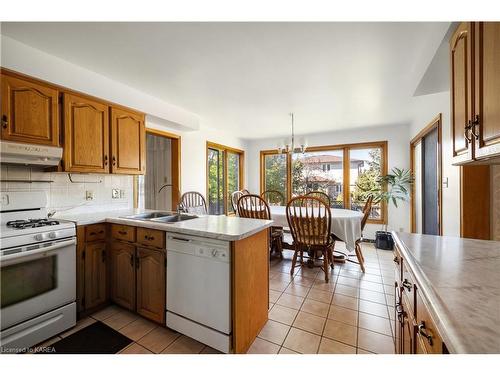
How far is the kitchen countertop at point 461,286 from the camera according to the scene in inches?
21.1

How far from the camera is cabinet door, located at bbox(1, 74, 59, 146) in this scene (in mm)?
1695

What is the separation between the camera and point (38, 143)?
1.85 m

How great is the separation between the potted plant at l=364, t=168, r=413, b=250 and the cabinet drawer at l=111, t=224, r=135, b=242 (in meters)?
3.82

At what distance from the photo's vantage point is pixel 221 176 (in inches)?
197

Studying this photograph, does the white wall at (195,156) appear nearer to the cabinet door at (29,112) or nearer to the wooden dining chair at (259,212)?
the wooden dining chair at (259,212)

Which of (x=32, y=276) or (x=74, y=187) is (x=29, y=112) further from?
(x=32, y=276)

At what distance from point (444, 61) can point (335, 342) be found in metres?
2.18

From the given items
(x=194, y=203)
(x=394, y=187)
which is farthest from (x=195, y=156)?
(x=394, y=187)

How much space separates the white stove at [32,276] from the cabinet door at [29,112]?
53 cm

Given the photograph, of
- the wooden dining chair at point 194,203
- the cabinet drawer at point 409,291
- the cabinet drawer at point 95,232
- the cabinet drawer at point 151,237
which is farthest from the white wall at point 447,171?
the cabinet drawer at point 95,232

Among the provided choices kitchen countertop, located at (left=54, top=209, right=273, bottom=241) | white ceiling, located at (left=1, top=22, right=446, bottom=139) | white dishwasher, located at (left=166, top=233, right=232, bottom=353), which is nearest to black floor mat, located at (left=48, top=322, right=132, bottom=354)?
white dishwasher, located at (left=166, top=233, right=232, bottom=353)
